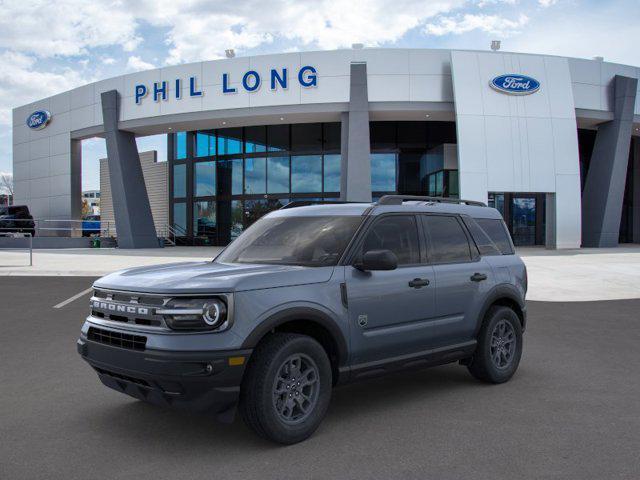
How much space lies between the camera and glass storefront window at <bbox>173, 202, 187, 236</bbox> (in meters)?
38.4

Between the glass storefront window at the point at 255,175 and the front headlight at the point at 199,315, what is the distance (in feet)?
103

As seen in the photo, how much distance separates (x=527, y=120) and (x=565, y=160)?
2648 mm

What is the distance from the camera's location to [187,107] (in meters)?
28.8

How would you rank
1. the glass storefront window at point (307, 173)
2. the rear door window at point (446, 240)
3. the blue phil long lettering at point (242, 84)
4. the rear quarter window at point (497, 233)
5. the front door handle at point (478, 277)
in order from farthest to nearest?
the glass storefront window at point (307, 173) < the blue phil long lettering at point (242, 84) < the rear quarter window at point (497, 233) < the front door handle at point (478, 277) < the rear door window at point (446, 240)

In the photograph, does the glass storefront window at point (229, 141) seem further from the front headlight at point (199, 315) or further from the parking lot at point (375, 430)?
the front headlight at point (199, 315)

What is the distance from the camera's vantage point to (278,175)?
3459 centimetres

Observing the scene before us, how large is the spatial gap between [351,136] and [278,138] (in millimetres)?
9058

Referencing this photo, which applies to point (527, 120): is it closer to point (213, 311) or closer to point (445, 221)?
point (445, 221)

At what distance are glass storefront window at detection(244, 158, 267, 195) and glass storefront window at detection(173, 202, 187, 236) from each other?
5.44m

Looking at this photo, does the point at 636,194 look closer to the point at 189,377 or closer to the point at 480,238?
the point at 480,238

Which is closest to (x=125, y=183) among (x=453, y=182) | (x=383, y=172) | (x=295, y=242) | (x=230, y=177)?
(x=230, y=177)

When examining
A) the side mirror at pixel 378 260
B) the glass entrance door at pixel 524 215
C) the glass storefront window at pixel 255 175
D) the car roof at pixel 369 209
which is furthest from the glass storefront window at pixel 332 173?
the side mirror at pixel 378 260

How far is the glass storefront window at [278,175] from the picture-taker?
3441 cm

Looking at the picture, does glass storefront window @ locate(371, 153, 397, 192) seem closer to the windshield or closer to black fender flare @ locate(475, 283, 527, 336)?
black fender flare @ locate(475, 283, 527, 336)
